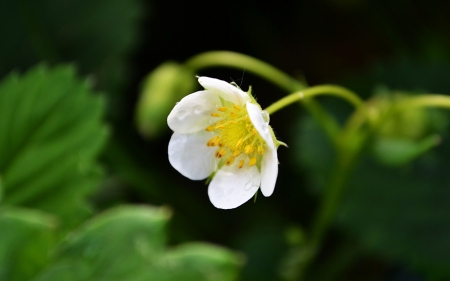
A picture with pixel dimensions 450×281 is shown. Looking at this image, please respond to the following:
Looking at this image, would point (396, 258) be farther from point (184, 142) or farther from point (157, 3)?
point (157, 3)

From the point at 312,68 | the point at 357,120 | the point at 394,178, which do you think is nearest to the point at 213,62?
the point at 357,120

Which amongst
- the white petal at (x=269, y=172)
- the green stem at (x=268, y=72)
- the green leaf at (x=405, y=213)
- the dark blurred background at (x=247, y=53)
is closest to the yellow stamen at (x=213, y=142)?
the white petal at (x=269, y=172)

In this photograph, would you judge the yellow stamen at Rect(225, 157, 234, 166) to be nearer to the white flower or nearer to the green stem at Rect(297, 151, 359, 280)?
the white flower

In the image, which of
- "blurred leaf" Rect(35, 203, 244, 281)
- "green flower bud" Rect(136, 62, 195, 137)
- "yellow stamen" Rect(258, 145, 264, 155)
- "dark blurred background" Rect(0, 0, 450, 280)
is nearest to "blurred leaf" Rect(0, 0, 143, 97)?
"dark blurred background" Rect(0, 0, 450, 280)

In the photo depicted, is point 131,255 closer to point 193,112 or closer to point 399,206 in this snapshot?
point 193,112

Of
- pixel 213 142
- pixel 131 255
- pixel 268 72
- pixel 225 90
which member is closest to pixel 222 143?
pixel 213 142

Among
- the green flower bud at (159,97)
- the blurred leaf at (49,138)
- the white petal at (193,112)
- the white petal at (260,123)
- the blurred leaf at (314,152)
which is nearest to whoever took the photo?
the white petal at (260,123)

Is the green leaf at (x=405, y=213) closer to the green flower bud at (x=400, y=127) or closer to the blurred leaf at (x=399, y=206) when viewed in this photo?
the blurred leaf at (x=399, y=206)
